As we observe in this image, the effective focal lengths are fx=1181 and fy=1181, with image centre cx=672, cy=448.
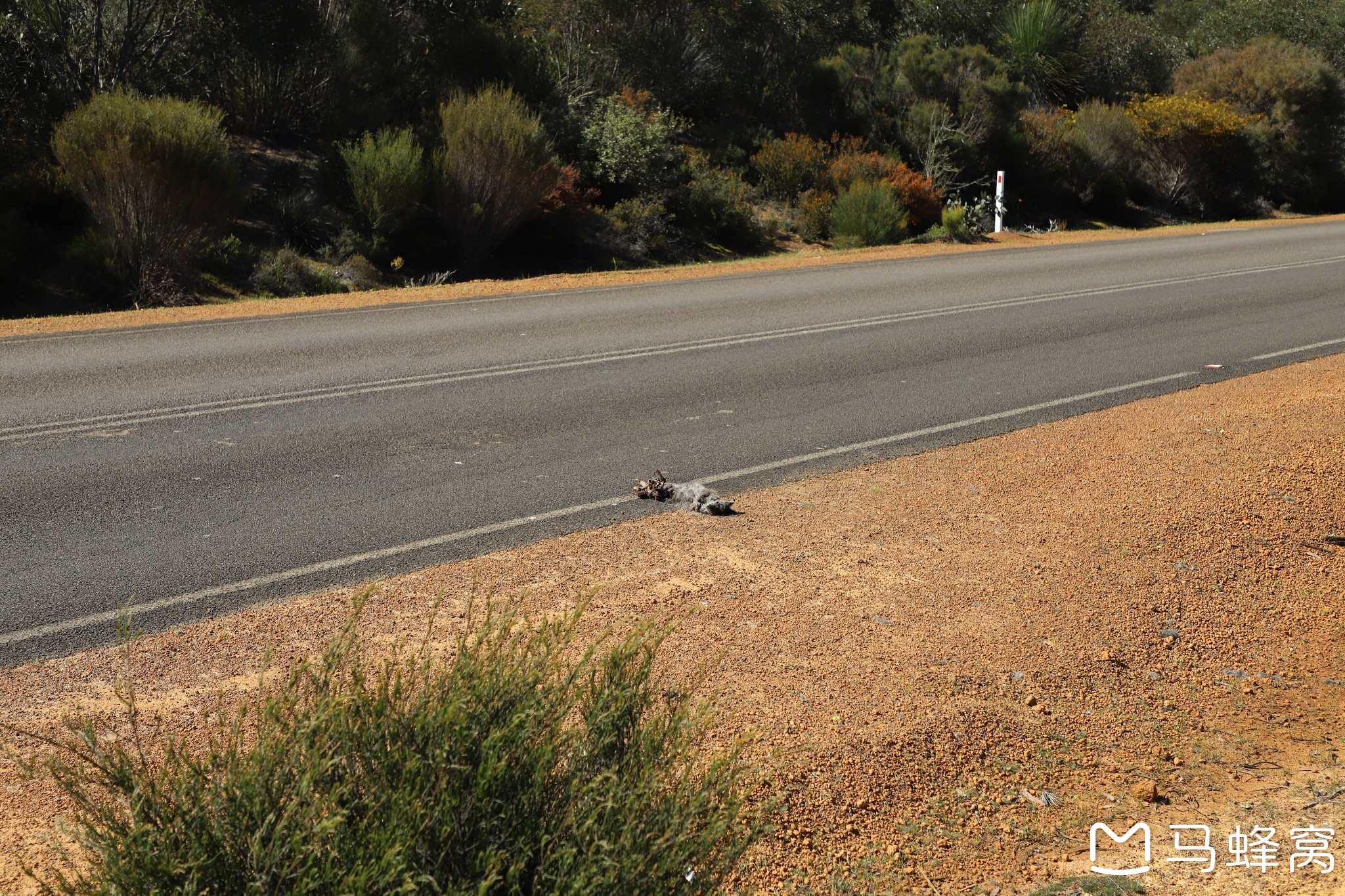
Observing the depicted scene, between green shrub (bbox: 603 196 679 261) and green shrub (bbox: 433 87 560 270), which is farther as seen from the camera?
green shrub (bbox: 603 196 679 261)

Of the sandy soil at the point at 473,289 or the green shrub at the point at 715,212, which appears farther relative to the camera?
the green shrub at the point at 715,212

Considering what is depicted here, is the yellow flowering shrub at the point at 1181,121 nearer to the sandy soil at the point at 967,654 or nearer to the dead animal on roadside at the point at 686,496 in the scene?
the sandy soil at the point at 967,654

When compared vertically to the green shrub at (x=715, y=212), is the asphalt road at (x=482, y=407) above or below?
above

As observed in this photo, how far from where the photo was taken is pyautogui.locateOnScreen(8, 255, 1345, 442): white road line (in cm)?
847

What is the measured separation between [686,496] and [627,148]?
18575 millimetres

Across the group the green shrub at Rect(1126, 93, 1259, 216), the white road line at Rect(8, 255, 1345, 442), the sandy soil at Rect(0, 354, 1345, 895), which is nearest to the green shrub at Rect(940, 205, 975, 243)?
the white road line at Rect(8, 255, 1345, 442)

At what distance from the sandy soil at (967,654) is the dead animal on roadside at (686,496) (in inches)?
5.1

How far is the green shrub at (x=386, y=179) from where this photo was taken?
786 inches

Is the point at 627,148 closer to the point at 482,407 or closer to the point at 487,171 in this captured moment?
the point at 487,171

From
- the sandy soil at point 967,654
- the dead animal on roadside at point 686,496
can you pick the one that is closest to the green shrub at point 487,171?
the sandy soil at point 967,654

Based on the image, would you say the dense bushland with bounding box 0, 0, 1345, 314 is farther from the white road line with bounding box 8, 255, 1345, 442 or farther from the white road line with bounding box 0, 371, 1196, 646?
the white road line with bounding box 0, 371, 1196, 646

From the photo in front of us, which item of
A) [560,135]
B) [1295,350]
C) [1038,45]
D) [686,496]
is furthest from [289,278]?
[1038,45]

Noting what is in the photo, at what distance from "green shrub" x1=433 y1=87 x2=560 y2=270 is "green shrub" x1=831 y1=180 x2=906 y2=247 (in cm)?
702

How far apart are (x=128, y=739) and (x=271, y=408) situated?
523 cm
